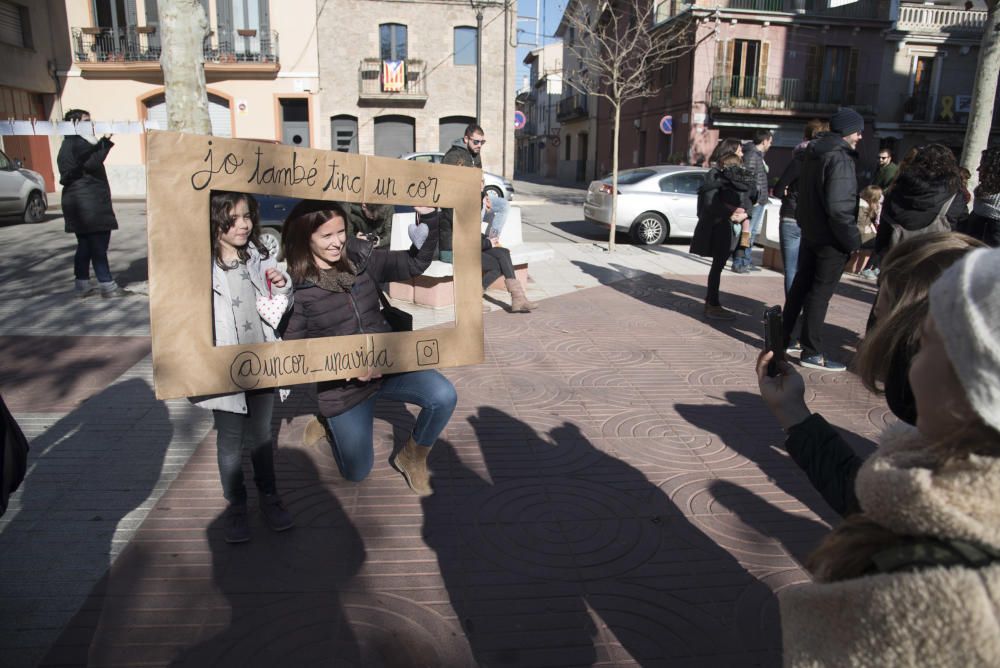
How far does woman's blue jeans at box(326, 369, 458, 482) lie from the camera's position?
138 inches

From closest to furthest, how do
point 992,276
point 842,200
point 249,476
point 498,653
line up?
point 992,276, point 498,653, point 249,476, point 842,200

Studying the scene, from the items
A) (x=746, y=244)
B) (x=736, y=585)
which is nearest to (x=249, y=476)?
(x=736, y=585)

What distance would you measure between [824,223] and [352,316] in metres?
3.97

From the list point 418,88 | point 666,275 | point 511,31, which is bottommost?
point 666,275

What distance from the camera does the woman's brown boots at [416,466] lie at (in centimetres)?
367

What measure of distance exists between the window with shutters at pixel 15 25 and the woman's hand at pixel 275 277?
26.6m

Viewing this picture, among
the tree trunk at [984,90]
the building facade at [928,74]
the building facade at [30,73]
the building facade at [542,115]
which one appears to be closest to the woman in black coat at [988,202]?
the tree trunk at [984,90]

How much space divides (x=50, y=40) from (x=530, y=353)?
92.2 feet

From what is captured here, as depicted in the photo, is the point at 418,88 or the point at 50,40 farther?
the point at 418,88

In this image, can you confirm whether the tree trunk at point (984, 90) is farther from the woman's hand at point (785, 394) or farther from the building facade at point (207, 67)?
the building facade at point (207, 67)

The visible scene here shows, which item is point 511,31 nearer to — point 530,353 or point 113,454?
point 530,353

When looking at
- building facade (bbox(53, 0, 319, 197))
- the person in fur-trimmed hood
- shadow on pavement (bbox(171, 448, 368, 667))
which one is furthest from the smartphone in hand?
building facade (bbox(53, 0, 319, 197))

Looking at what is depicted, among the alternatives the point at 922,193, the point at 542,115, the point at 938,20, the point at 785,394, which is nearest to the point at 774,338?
the point at 785,394

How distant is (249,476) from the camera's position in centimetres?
388
